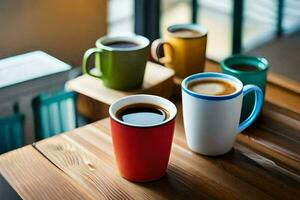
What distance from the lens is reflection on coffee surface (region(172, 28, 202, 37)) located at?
1082 mm

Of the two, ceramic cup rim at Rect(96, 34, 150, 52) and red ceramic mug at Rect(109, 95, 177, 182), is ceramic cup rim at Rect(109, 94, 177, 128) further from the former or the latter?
ceramic cup rim at Rect(96, 34, 150, 52)

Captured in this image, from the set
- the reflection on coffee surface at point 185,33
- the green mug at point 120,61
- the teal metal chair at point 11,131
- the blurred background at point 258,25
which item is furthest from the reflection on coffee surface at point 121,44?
the blurred background at point 258,25

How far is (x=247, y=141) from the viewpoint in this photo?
89cm

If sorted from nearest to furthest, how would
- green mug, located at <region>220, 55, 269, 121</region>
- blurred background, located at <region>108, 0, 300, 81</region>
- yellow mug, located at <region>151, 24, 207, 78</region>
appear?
1. green mug, located at <region>220, 55, 269, 121</region>
2. yellow mug, located at <region>151, 24, 207, 78</region>
3. blurred background, located at <region>108, 0, 300, 81</region>

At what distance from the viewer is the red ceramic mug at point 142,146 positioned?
28.7 inches

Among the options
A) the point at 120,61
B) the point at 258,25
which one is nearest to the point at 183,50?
the point at 120,61

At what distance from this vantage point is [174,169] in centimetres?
81

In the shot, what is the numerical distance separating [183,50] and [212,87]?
22 cm

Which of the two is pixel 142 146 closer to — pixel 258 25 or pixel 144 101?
pixel 144 101

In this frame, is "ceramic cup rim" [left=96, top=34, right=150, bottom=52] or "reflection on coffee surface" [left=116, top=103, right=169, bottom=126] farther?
"ceramic cup rim" [left=96, top=34, right=150, bottom=52]

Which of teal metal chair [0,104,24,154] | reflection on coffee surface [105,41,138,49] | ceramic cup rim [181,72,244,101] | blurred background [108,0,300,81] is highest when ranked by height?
reflection on coffee surface [105,41,138,49]

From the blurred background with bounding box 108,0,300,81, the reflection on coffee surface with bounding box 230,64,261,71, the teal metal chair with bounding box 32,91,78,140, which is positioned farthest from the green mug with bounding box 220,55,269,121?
the blurred background with bounding box 108,0,300,81

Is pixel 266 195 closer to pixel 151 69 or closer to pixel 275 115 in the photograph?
pixel 275 115

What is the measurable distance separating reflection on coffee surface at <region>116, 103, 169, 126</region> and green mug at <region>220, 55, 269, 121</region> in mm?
202
